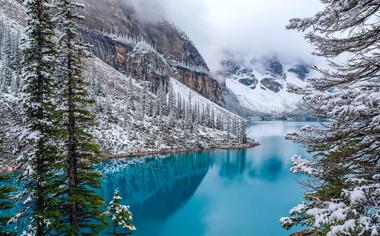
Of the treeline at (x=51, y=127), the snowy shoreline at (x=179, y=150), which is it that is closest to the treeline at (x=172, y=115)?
the snowy shoreline at (x=179, y=150)

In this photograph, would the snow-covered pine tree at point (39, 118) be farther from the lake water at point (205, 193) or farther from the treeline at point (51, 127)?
the lake water at point (205, 193)

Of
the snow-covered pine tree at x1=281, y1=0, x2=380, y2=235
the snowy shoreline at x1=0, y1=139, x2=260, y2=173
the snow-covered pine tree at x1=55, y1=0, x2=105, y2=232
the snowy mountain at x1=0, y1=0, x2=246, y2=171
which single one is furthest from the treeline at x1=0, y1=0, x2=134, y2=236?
the snowy mountain at x1=0, y1=0, x2=246, y2=171

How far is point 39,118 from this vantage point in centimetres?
1498

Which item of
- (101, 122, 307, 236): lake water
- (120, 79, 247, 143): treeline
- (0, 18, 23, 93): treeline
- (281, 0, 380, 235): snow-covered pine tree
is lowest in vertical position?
(101, 122, 307, 236): lake water

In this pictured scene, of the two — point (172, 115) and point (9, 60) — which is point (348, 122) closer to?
point (9, 60)

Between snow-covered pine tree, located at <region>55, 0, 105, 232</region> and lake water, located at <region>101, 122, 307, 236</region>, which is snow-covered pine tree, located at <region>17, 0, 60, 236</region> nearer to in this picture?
snow-covered pine tree, located at <region>55, 0, 105, 232</region>

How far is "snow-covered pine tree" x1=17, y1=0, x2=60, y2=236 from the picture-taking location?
47.6 feet

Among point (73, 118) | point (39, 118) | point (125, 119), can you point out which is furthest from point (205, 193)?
point (125, 119)

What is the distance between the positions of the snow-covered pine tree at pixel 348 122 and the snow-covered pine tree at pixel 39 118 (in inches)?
449

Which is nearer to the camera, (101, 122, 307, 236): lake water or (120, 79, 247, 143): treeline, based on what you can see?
(101, 122, 307, 236): lake water

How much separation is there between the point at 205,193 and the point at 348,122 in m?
56.5

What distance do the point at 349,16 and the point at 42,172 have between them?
13.9 meters

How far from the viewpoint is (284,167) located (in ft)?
285

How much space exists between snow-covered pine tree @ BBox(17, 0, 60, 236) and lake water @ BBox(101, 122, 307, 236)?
76.7 ft
